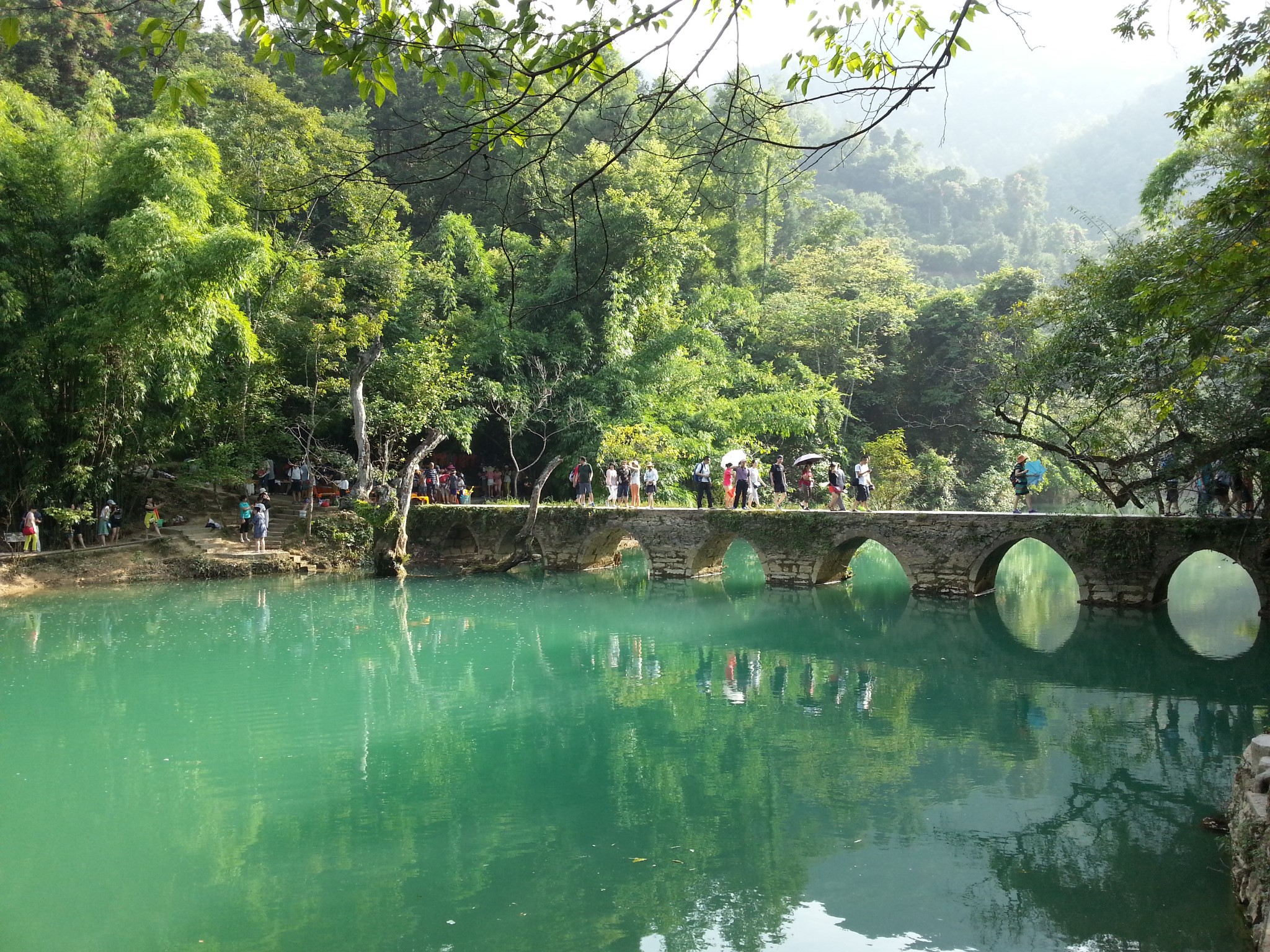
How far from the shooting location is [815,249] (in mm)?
33938

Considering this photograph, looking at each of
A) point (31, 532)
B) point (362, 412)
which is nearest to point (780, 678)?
point (362, 412)

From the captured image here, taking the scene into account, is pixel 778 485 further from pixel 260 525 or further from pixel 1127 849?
pixel 1127 849

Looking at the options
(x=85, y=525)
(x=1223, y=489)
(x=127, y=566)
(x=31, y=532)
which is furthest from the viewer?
(x=85, y=525)

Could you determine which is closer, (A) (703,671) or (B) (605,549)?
(A) (703,671)

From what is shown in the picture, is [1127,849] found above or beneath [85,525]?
beneath

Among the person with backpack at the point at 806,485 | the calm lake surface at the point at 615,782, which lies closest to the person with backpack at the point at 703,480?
the person with backpack at the point at 806,485

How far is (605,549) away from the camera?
21.1 meters

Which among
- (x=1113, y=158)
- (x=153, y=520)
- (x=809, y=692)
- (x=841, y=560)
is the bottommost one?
(x=809, y=692)

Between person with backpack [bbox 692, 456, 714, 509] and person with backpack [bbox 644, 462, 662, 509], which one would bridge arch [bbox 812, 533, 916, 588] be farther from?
person with backpack [bbox 644, 462, 662, 509]

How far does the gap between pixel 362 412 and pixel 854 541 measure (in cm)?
1020

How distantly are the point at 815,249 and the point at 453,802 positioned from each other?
29.6 m

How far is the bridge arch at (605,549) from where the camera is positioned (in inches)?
784

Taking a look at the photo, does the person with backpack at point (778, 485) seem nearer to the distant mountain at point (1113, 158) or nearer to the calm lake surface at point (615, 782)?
the calm lake surface at point (615, 782)

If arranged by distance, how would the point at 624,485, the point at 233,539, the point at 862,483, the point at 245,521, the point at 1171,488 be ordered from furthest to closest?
the point at 624,485, the point at 245,521, the point at 233,539, the point at 862,483, the point at 1171,488
